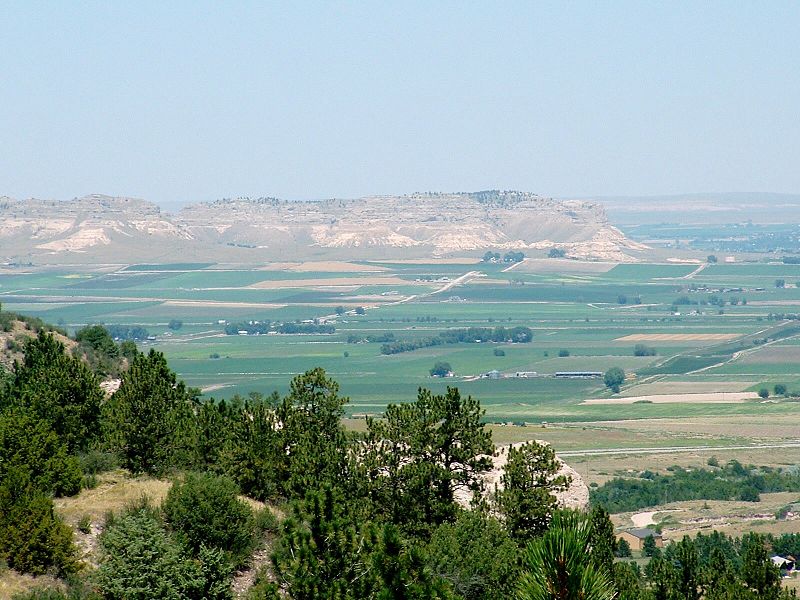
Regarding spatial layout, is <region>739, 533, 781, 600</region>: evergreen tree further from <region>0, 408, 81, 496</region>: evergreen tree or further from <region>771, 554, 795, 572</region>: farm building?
<region>771, 554, 795, 572</region>: farm building

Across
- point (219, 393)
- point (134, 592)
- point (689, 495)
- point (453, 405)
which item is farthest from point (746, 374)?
point (134, 592)

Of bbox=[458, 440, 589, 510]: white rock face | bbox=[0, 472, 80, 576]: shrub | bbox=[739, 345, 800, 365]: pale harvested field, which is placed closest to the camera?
bbox=[0, 472, 80, 576]: shrub

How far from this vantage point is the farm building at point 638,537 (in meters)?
70.9

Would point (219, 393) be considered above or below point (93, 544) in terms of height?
below

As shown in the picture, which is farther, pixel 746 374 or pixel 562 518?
pixel 746 374

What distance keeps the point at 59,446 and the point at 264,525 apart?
20.7 feet

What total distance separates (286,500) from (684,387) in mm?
130172

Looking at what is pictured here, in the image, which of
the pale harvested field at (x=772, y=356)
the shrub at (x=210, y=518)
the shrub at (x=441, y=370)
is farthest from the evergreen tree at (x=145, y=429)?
the pale harvested field at (x=772, y=356)

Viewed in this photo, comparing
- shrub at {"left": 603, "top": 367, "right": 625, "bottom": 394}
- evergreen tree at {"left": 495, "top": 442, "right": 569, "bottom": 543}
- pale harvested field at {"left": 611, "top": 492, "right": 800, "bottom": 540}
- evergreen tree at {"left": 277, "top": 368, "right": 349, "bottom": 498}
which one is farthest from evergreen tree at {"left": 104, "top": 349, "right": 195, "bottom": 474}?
shrub at {"left": 603, "top": 367, "right": 625, "bottom": 394}

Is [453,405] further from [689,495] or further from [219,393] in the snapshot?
[219,393]

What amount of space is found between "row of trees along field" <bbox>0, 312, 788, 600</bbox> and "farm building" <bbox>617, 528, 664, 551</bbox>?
27.6 meters

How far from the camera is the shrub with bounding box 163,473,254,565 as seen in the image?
30.2 meters

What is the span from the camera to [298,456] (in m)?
36.2

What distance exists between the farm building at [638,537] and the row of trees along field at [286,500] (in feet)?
90.4
